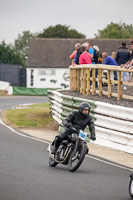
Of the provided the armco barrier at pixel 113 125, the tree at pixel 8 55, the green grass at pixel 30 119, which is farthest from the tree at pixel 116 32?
the armco barrier at pixel 113 125

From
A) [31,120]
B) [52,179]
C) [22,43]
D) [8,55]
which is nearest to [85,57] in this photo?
[31,120]

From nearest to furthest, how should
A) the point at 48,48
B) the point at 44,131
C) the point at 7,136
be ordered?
the point at 7,136
the point at 44,131
the point at 48,48

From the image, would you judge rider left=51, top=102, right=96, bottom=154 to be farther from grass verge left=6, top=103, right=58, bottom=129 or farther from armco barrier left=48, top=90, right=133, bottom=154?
grass verge left=6, top=103, right=58, bottom=129

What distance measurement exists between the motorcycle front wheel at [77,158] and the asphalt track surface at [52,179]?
14cm

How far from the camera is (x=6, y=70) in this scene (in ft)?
278

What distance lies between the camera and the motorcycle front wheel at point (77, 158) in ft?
39.1

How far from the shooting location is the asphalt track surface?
9292mm

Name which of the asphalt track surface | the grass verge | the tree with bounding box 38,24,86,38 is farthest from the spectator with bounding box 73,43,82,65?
the tree with bounding box 38,24,86,38

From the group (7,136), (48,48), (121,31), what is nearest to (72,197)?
(7,136)

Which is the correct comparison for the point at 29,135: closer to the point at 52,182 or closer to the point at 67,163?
the point at 67,163

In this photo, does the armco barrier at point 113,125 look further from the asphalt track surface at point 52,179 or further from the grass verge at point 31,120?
the grass verge at point 31,120

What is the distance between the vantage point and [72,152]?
12328 mm

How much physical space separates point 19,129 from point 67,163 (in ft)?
31.2

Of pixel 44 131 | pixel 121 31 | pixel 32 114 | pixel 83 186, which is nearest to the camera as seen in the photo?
pixel 83 186
